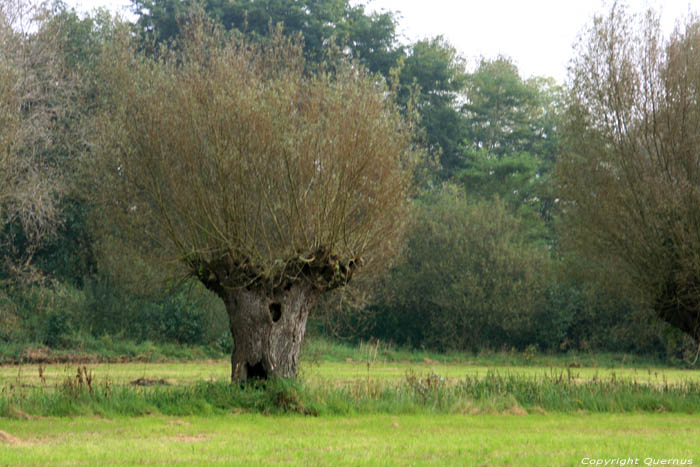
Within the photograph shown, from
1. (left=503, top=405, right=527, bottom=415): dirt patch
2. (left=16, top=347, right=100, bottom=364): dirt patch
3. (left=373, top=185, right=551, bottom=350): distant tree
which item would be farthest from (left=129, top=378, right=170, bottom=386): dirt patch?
Answer: (left=373, top=185, right=551, bottom=350): distant tree

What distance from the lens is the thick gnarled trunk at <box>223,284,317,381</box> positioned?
16.6 m

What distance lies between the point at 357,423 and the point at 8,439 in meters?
5.93

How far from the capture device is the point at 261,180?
15930 millimetres

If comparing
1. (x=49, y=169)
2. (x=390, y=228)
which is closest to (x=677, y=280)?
(x=390, y=228)

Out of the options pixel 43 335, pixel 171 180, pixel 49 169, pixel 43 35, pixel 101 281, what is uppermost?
pixel 43 35

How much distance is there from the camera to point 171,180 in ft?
52.9

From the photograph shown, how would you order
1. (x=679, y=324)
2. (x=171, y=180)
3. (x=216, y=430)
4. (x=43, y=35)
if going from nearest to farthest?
(x=216, y=430), (x=171, y=180), (x=679, y=324), (x=43, y=35)

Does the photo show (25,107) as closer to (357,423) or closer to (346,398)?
(346,398)

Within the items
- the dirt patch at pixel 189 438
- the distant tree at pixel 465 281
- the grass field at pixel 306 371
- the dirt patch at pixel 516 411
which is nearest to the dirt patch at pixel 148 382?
the grass field at pixel 306 371

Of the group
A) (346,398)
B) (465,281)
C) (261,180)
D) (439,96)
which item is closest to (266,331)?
(346,398)

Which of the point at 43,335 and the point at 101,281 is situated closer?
the point at 43,335

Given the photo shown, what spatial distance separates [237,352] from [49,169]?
1734 cm

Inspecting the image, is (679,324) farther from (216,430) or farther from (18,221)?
(18,221)

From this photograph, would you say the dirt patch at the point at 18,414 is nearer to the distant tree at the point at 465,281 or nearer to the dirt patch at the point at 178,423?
the dirt patch at the point at 178,423
